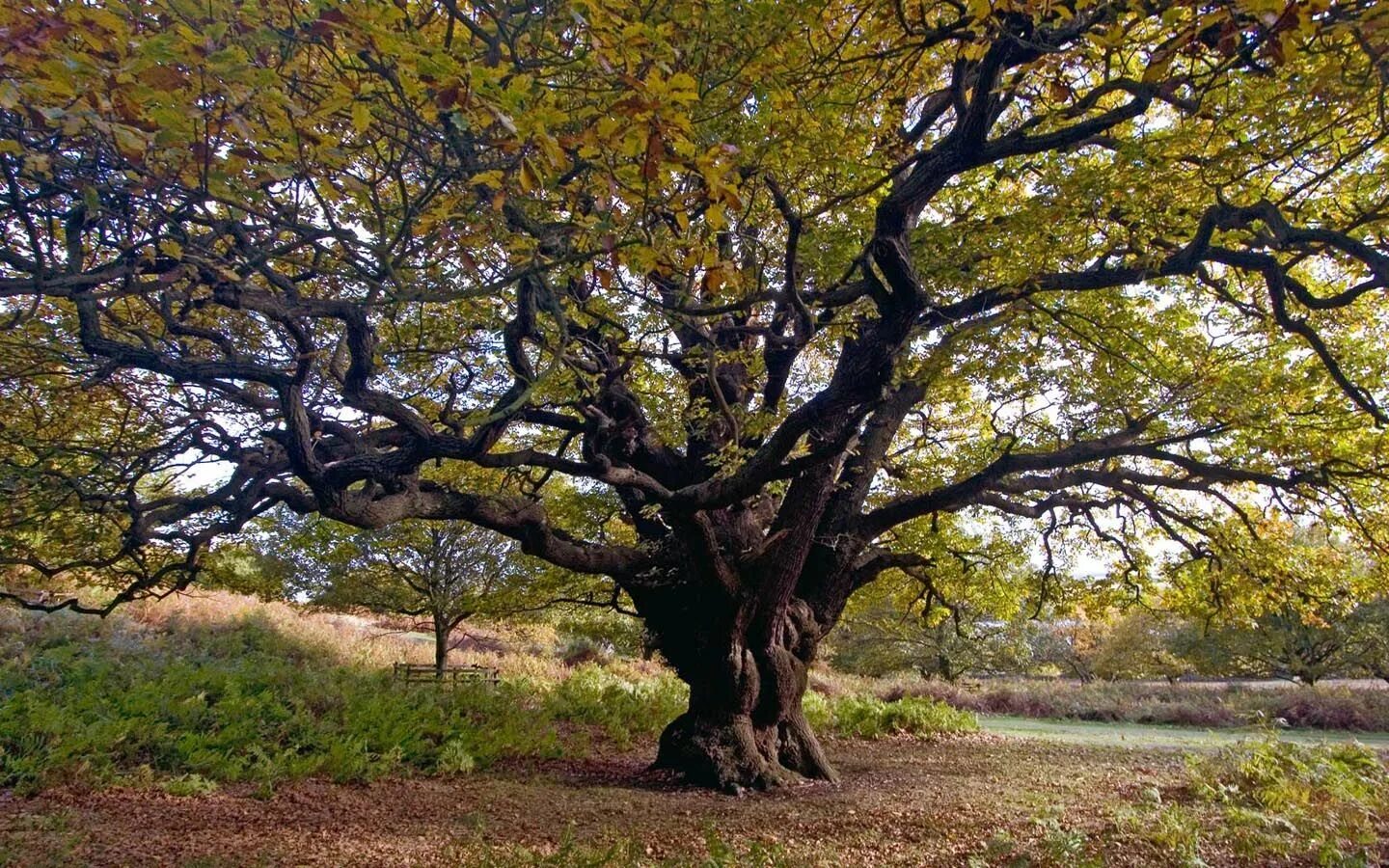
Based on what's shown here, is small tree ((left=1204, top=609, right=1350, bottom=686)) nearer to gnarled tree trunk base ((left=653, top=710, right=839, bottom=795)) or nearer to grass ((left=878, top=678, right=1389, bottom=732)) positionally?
grass ((left=878, top=678, right=1389, bottom=732))

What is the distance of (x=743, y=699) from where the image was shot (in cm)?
880

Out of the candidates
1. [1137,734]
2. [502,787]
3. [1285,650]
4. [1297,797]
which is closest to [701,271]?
[502,787]

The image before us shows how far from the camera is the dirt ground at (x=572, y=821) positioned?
207 inches

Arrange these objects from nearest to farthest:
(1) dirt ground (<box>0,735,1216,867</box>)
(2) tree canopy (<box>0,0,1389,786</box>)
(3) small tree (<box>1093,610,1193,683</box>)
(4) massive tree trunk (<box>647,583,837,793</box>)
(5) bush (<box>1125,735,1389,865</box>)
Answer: (2) tree canopy (<box>0,0,1389,786</box>), (5) bush (<box>1125,735,1389,865</box>), (1) dirt ground (<box>0,735,1216,867</box>), (4) massive tree trunk (<box>647,583,837,793</box>), (3) small tree (<box>1093,610,1193,683</box>)

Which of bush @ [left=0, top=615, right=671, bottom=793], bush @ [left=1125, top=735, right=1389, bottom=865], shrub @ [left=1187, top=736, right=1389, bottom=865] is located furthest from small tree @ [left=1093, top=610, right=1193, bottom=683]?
bush @ [left=0, top=615, right=671, bottom=793]

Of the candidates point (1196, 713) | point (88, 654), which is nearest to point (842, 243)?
point (88, 654)

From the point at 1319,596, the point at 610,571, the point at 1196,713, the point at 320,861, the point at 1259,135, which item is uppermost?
the point at 1259,135

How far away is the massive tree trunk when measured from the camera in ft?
28.0

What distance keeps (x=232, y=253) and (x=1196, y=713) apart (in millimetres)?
24717

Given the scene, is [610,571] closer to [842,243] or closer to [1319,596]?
[842,243]

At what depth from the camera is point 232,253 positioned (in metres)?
4.46

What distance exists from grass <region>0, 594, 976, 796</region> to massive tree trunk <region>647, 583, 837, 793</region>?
9.03ft

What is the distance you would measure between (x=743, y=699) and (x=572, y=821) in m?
2.76

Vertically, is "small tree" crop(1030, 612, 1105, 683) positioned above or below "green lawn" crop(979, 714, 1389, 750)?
above
